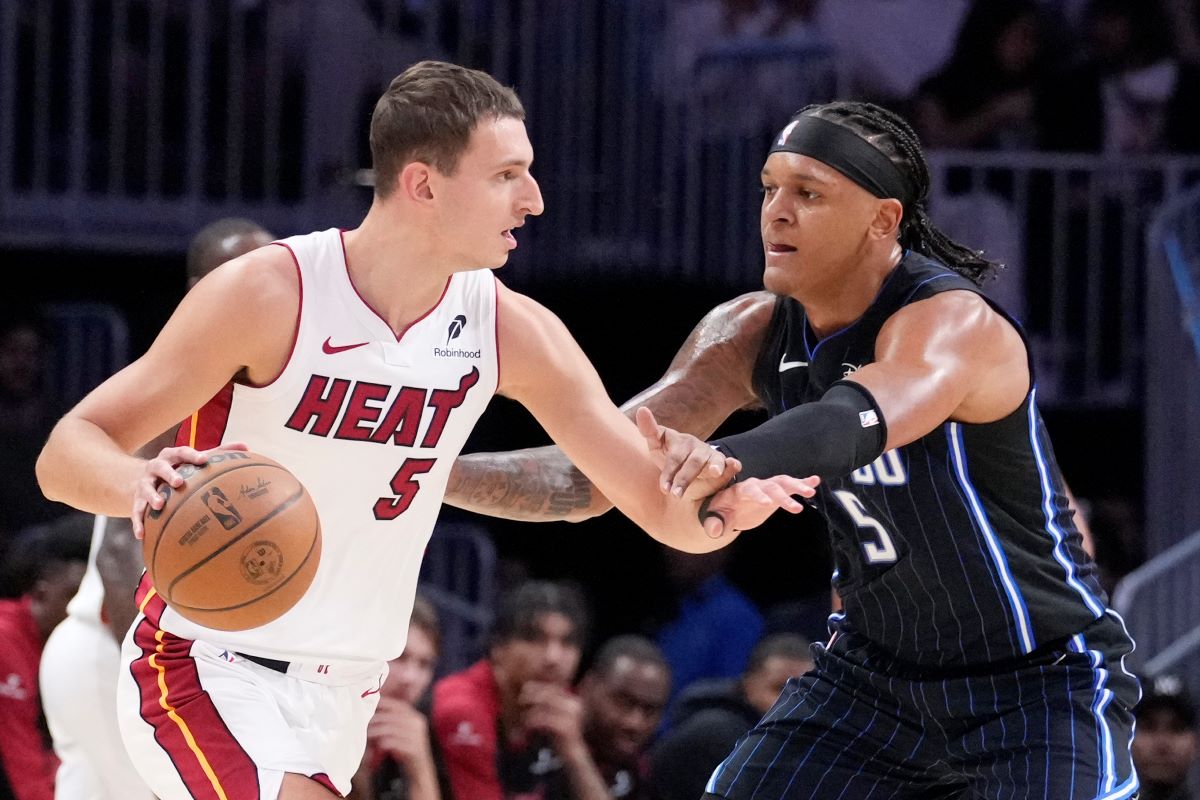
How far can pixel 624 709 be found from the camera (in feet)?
22.8

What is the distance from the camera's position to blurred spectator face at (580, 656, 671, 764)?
22.8 feet

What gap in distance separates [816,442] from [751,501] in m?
0.18

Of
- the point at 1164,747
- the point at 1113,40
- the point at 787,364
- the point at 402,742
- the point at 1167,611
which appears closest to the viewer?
the point at 787,364

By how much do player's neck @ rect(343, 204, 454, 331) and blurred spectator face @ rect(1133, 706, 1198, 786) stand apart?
431cm

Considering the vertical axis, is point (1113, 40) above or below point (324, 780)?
above

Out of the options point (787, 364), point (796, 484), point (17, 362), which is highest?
point (787, 364)

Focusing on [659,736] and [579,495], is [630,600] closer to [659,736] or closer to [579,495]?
[659,736]

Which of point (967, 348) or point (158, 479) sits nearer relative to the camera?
point (158, 479)

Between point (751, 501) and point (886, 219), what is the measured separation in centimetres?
101

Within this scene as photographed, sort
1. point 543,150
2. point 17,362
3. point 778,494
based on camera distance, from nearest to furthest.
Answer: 1. point 778,494
2. point 17,362
3. point 543,150

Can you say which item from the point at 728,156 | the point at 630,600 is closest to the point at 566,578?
the point at 630,600

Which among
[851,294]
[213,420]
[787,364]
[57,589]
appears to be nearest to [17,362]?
[57,589]

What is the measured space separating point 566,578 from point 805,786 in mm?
4954

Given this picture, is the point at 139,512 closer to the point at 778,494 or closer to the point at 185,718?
the point at 185,718
